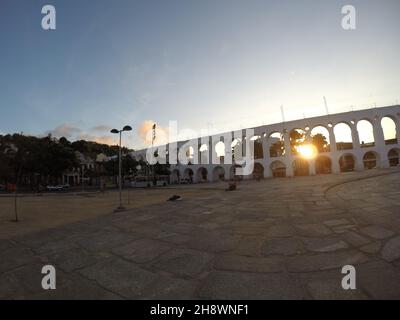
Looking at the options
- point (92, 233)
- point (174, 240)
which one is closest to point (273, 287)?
point (174, 240)

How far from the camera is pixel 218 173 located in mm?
59188

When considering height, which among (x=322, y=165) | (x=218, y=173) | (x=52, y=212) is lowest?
(x=52, y=212)

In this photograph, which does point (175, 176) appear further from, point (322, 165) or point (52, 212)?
point (52, 212)

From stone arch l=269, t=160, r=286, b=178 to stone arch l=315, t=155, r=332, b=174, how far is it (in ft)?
21.5

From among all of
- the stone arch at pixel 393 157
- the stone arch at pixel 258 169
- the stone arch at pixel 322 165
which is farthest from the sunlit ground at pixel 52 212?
the stone arch at pixel 393 157

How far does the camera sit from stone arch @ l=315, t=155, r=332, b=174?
1823 inches

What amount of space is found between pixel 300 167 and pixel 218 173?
20623 millimetres

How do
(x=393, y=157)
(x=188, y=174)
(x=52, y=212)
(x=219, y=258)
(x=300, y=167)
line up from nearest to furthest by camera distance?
(x=219, y=258)
(x=52, y=212)
(x=393, y=157)
(x=300, y=167)
(x=188, y=174)

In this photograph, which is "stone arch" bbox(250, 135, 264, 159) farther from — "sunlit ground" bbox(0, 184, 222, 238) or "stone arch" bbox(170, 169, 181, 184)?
"sunlit ground" bbox(0, 184, 222, 238)

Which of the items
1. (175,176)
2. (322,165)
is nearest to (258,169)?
(322,165)

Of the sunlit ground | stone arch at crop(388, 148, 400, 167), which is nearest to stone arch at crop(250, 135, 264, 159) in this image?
stone arch at crop(388, 148, 400, 167)

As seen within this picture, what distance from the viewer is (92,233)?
591cm

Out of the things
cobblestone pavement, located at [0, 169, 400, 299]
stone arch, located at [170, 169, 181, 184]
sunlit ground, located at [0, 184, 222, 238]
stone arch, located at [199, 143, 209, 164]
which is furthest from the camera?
stone arch, located at [170, 169, 181, 184]
